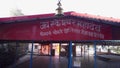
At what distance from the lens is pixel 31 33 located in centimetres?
1116

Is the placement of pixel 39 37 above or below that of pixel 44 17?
below

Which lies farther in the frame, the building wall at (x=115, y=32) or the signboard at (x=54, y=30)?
the signboard at (x=54, y=30)

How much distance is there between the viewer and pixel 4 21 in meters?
10.7

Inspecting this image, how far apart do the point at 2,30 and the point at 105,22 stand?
6270 millimetres

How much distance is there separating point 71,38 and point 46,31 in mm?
1595

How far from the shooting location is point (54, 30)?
36.6ft

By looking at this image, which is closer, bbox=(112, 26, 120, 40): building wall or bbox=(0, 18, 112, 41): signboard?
bbox=(112, 26, 120, 40): building wall

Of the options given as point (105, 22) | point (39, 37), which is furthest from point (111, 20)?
point (39, 37)

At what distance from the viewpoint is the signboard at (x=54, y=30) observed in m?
11.0

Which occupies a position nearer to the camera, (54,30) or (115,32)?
(115,32)

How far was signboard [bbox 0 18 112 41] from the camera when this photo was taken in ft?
36.0

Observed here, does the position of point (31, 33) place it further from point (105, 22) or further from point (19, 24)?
point (105, 22)

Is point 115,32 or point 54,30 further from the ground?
point 54,30

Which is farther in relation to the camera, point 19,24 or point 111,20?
point 19,24
